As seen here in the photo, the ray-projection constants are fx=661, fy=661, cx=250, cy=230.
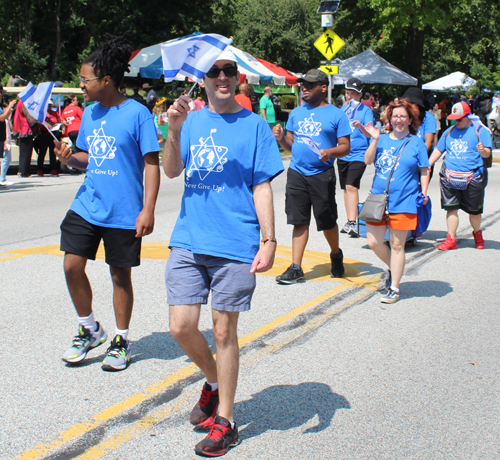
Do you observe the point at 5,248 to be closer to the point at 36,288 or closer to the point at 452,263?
the point at 36,288

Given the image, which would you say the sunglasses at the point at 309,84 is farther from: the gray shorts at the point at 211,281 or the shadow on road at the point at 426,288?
the gray shorts at the point at 211,281

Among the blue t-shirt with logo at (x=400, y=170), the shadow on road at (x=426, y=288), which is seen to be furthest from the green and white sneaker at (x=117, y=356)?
the shadow on road at (x=426, y=288)

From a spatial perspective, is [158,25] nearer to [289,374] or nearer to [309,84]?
[309,84]

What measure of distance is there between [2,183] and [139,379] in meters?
10.5

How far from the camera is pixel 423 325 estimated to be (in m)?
5.25

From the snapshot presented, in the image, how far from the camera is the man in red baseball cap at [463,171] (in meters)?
8.16

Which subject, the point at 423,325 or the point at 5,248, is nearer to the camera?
the point at 423,325

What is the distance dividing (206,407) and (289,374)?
88cm

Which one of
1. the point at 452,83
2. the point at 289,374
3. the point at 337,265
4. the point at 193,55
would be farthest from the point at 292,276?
the point at 452,83

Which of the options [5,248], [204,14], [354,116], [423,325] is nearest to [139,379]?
[423,325]

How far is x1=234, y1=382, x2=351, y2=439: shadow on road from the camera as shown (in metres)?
3.46

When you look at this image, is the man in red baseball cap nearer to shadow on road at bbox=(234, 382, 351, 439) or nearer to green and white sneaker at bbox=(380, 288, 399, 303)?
green and white sneaker at bbox=(380, 288, 399, 303)

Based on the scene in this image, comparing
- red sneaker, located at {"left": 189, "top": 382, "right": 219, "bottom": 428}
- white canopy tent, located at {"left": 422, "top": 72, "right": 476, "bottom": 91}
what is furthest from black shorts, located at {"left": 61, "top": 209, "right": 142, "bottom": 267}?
white canopy tent, located at {"left": 422, "top": 72, "right": 476, "bottom": 91}

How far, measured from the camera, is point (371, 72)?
2773 centimetres
